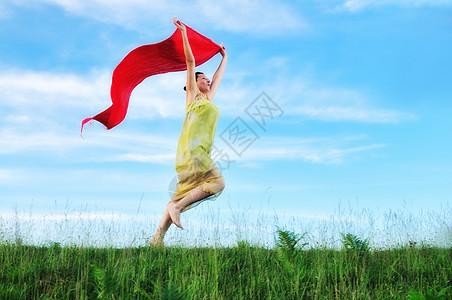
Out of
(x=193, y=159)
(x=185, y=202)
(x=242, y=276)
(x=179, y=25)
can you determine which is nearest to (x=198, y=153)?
(x=193, y=159)

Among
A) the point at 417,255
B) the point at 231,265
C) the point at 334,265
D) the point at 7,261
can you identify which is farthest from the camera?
the point at 417,255

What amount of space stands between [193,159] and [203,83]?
1522mm

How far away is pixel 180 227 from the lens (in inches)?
272

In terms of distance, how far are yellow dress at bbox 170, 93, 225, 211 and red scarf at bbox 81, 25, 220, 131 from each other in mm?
1279

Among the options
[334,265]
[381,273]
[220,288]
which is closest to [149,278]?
[220,288]

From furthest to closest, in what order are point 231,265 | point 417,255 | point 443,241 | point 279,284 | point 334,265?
point 443,241, point 417,255, point 231,265, point 334,265, point 279,284

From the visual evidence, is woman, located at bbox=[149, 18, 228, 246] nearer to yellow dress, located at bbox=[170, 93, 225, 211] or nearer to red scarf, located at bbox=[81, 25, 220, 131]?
yellow dress, located at bbox=[170, 93, 225, 211]

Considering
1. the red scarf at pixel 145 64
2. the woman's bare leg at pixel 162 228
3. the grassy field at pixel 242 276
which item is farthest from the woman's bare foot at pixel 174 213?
the red scarf at pixel 145 64

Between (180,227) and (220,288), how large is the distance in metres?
2.62

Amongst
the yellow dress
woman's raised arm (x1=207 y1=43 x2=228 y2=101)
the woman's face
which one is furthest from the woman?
woman's raised arm (x1=207 y1=43 x2=228 y2=101)

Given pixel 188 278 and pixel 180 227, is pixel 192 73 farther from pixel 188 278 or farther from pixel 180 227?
pixel 188 278

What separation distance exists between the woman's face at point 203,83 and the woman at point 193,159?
0.22 meters

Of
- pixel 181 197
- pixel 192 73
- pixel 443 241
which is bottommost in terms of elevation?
pixel 443 241

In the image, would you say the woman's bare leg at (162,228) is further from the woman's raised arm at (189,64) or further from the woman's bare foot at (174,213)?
the woman's raised arm at (189,64)
